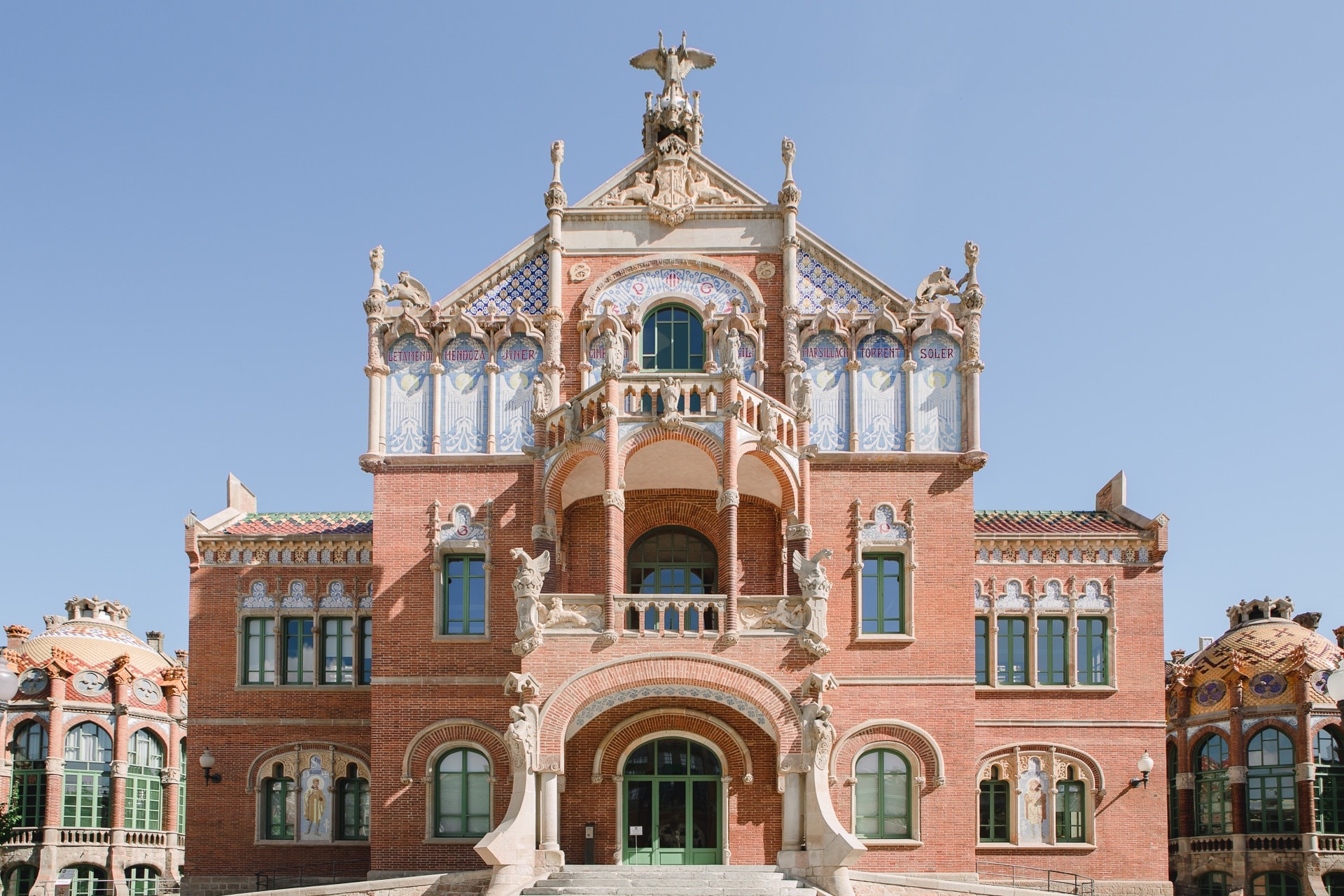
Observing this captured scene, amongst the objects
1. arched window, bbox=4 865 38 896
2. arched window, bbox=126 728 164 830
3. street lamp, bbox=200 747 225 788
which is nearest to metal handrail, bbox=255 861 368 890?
street lamp, bbox=200 747 225 788

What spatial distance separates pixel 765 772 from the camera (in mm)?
30422

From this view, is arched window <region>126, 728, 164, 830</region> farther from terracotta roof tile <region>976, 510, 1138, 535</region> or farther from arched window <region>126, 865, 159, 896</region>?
terracotta roof tile <region>976, 510, 1138, 535</region>

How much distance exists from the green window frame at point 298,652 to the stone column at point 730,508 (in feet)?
35.1

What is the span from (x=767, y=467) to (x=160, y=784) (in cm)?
2795

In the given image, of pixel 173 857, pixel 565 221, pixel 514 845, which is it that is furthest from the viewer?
pixel 173 857

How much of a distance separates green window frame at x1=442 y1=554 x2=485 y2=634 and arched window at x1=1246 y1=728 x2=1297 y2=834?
74.4ft

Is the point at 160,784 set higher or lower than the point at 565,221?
lower

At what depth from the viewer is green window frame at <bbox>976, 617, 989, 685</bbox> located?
35438 mm

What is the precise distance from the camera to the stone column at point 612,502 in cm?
2909

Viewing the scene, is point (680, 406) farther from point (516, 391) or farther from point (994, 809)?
point (994, 809)

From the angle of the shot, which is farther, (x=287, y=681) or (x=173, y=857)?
(x=173, y=857)

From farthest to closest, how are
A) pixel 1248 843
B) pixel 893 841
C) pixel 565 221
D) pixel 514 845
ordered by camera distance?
pixel 1248 843
pixel 565 221
pixel 893 841
pixel 514 845

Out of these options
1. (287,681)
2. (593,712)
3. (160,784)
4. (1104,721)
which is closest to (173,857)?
(160,784)

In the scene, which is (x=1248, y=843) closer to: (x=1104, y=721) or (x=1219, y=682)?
(x=1219, y=682)
